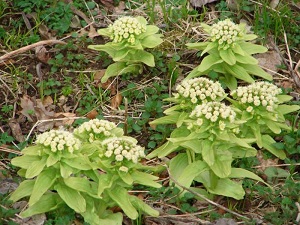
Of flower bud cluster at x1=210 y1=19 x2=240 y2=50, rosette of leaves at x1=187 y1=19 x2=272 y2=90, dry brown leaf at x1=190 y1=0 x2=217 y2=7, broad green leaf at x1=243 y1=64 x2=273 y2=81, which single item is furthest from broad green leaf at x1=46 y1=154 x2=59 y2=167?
dry brown leaf at x1=190 y1=0 x2=217 y2=7

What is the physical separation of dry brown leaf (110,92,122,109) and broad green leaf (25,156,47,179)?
5.33 feet

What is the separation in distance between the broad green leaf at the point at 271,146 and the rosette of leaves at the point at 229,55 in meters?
0.66

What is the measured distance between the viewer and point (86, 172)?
4559 millimetres

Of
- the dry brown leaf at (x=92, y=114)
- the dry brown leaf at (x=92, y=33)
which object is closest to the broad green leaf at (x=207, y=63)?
the dry brown leaf at (x=92, y=114)

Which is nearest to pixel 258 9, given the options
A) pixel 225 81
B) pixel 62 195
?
pixel 225 81

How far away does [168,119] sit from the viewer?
5.19 metres

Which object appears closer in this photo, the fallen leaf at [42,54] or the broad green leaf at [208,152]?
the broad green leaf at [208,152]

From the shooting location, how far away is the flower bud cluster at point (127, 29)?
5.72 metres

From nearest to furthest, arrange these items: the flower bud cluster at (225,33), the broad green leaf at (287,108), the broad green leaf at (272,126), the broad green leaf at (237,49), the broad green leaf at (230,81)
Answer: the broad green leaf at (272,126) → the broad green leaf at (287,108) → the flower bud cluster at (225,33) → the broad green leaf at (237,49) → the broad green leaf at (230,81)

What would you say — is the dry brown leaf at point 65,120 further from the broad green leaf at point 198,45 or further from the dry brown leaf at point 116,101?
the broad green leaf at point 198,45

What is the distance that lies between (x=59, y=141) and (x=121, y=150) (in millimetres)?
403

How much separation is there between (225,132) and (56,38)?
105 inches

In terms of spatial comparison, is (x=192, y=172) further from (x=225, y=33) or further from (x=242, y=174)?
(x=225, y=33)

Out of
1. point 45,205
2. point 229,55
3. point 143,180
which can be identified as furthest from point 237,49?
point 45,205
